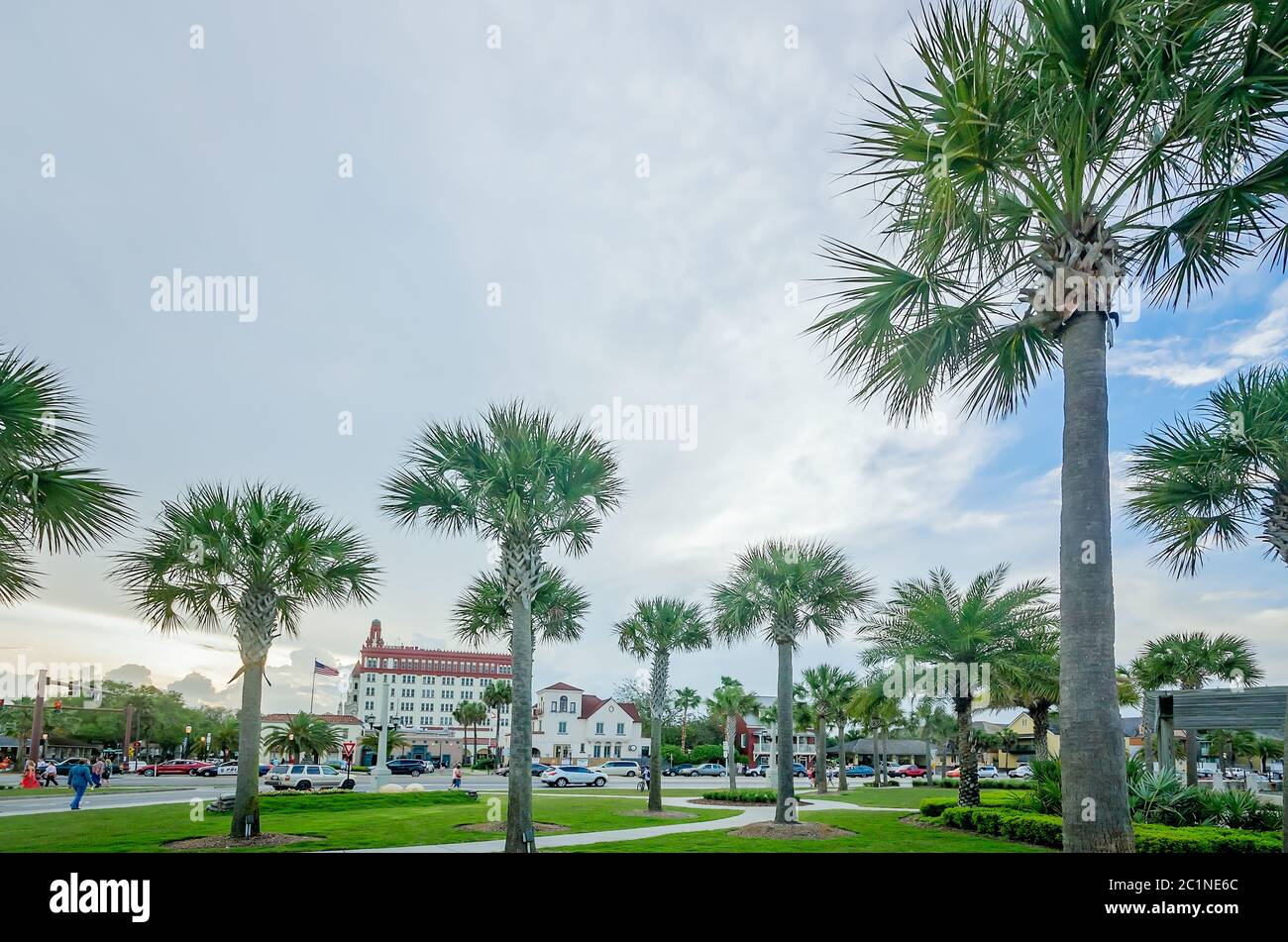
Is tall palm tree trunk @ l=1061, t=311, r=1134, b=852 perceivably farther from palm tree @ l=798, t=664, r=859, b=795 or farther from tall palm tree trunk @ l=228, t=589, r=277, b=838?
palm tree @ l=798, t=664, r=859, b=795

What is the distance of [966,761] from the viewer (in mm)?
26125

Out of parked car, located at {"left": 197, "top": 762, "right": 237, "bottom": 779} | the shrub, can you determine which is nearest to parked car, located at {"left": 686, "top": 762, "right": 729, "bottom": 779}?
the shrub

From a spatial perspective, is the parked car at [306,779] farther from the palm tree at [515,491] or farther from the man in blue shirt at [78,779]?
the palm tree at [515,491]

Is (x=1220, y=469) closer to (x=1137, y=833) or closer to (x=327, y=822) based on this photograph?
(x=1137, y=833)

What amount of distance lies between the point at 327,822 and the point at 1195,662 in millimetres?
43170

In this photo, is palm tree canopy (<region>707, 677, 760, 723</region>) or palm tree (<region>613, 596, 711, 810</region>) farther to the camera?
palm tree canopy (<region>707, 677, 760, 723</region>)

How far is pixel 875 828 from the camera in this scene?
22438mm

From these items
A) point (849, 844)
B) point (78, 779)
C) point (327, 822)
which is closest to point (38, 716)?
point (78, 779)

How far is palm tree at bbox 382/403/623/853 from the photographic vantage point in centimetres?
1620

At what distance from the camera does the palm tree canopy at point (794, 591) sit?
23625mm

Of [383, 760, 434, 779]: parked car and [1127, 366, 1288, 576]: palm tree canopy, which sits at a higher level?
[1127, 366, 1288, 576]: palm tree canopy

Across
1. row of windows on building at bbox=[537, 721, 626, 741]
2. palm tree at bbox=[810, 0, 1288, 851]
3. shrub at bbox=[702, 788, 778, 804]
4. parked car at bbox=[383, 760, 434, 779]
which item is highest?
palm tree at bbox=[810, 0, 1288, 851]

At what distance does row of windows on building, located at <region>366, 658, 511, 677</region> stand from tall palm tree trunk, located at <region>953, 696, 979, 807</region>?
83653mm
